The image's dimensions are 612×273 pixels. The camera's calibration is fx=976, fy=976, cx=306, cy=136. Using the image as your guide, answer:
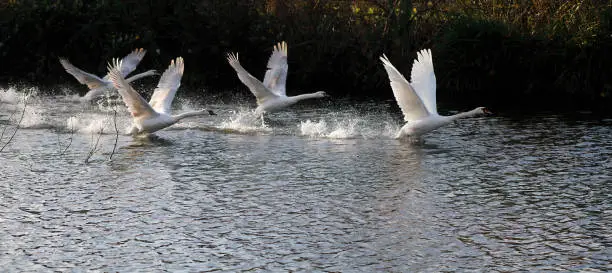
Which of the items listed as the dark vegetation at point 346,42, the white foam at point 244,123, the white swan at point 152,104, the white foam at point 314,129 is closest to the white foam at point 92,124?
the white swan at point 152,104

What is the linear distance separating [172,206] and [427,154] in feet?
17.4

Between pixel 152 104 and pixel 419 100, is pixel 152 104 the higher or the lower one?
the higher one

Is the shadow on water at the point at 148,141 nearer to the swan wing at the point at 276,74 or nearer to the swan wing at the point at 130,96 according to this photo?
the swan wing at the point at 130,96

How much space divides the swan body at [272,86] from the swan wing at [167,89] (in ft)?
3.72

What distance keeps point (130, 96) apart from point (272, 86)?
4.58m

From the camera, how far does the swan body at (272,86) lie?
2006 centimetres

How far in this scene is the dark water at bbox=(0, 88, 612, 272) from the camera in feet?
34.0

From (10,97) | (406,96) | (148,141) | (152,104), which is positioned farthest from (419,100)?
(10,97)

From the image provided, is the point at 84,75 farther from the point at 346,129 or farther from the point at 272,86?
the point at 346,129

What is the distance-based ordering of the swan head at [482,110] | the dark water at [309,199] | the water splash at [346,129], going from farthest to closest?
the water splash at [346,129] → the swan head at [482,110] → the dark water at [309,199]

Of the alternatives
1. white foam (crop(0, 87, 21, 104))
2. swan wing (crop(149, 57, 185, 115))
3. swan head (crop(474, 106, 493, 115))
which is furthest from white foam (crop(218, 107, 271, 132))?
white foam (crop(0, 87, 21, 104))

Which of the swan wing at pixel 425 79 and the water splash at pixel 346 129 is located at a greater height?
the swan wing at pixel 425 79

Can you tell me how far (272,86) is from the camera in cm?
2148

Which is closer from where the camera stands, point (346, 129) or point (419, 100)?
point (419, 100)
